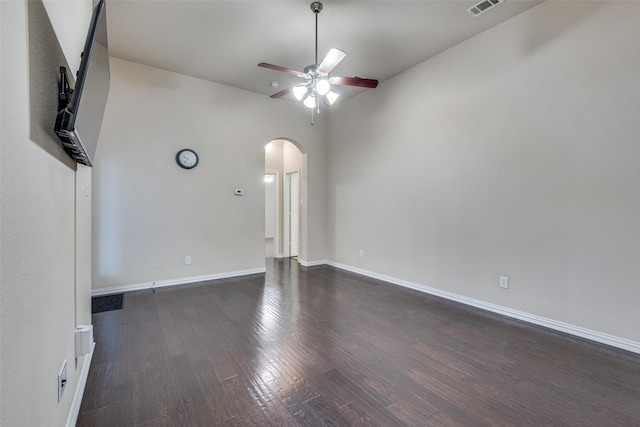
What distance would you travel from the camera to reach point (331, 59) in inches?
103

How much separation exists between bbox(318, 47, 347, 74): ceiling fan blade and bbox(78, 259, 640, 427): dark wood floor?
2588 mm

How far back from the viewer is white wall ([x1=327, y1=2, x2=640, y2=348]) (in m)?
2.52

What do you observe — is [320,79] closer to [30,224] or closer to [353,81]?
[353,81]

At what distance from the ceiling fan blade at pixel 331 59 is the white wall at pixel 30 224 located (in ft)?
6.20

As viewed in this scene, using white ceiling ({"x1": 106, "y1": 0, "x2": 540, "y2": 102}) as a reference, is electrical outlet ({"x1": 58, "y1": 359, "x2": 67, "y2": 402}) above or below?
below

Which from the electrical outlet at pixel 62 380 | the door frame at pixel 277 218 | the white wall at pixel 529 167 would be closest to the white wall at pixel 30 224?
the electrical outlet at pixel 62 380

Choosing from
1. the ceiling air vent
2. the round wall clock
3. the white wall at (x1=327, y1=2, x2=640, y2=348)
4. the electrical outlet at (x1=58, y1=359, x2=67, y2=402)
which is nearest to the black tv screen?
the electrical outlet at (x1=58, y1=359, x2=67, y2=402)

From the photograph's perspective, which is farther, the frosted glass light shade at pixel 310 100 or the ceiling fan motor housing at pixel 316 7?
the frosted glass light shade at pixel 310 100

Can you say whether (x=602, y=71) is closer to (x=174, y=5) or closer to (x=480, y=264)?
(x=480, y=264)

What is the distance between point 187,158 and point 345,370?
3.83m

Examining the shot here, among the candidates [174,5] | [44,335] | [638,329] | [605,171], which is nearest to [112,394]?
[44,335]

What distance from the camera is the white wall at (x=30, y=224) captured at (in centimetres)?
75

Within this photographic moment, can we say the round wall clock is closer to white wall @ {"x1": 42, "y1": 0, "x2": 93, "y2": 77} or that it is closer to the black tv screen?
white wall @ {"x1": 42, "y1": 0, "x2": 93, "y2": 77}

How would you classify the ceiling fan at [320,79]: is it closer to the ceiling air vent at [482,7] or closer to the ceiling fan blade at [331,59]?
the ceiling fan blade at [331,59]
